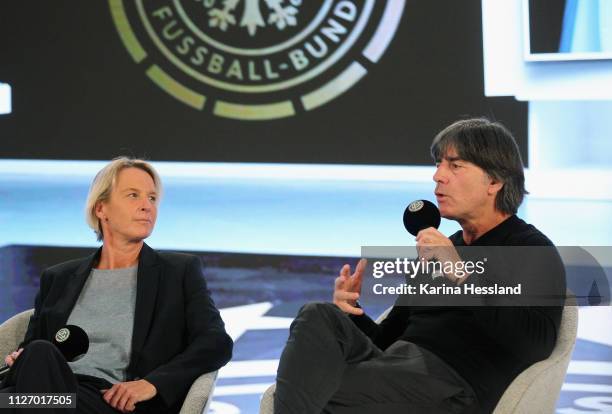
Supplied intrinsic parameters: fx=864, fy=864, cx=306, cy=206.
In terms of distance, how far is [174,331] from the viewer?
2697 mm

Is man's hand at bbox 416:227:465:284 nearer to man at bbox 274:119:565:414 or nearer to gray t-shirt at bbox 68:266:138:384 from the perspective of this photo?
man at bbox 274:119:565:414

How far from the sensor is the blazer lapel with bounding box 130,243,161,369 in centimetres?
265

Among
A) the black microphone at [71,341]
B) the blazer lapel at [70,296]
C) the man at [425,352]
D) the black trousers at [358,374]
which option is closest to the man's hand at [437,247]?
the man at [425,352]

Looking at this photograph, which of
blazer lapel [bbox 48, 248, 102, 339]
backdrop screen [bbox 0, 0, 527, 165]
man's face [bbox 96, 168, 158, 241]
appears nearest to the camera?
blazer lapel [bbox 48, 248, 102, 339]

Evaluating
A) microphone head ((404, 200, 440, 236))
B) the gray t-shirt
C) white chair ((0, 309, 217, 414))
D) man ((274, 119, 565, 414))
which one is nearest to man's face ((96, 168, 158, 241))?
the gray t-shirt

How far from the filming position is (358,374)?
234 cm

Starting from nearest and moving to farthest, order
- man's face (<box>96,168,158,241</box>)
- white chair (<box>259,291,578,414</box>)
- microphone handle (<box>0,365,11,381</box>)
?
white chair (<box>259,291,578,414</box>), microphone handle (<box>0,365,11,381</box>), man's face (<box>96,168,158,241</box>)

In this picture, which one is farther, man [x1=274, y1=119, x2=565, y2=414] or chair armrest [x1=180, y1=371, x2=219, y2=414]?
chair armrest [x1=180, y1=371, x2=219, y2=414]

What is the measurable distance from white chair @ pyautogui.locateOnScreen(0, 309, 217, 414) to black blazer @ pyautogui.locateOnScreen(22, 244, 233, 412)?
1.6 inches

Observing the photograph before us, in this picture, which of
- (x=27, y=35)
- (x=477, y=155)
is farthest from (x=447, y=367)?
(x=27, y=35)

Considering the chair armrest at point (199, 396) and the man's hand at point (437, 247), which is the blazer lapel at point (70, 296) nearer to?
the chair armrest at point (199, 396)

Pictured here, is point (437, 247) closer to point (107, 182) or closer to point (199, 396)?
point (199, 396)

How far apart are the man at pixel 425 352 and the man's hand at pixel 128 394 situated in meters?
0.43

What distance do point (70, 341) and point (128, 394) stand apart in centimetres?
23
